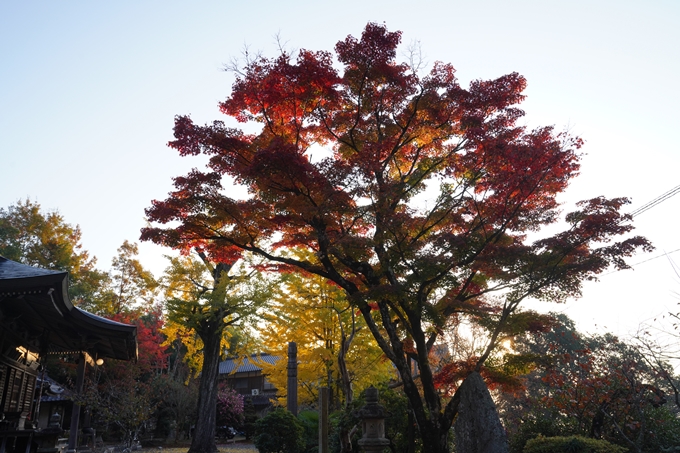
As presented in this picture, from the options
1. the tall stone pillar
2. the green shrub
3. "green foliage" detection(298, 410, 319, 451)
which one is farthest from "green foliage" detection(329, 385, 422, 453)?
the green shrub

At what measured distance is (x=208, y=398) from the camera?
16.9 meters

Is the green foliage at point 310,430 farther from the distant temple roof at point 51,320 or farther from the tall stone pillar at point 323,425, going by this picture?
the distant temple roof at point 51,320

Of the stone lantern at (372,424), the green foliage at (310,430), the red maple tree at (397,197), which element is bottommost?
the green foliage at (310,430)

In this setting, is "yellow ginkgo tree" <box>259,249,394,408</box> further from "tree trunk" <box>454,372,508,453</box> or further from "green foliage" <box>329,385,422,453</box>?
"tree trunk" <box>454,372,508,453</box>

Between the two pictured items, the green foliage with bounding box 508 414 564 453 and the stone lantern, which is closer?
the stone lantern

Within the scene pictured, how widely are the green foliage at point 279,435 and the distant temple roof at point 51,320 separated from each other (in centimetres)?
430

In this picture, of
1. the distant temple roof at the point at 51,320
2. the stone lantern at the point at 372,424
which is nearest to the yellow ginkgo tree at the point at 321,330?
the distant temple roof at the point at 51,320

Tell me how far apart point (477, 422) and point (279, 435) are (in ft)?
22.5

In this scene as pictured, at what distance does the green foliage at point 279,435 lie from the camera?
13.5m

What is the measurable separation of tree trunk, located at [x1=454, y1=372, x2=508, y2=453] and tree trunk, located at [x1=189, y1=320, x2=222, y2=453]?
420 inches

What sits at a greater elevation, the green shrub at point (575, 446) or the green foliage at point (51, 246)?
the green foliage at point (51, 246)

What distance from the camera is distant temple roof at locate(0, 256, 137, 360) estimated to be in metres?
7.06

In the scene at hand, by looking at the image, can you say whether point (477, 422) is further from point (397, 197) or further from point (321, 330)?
point (321, 330)

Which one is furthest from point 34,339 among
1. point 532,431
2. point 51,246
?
point 51,246
